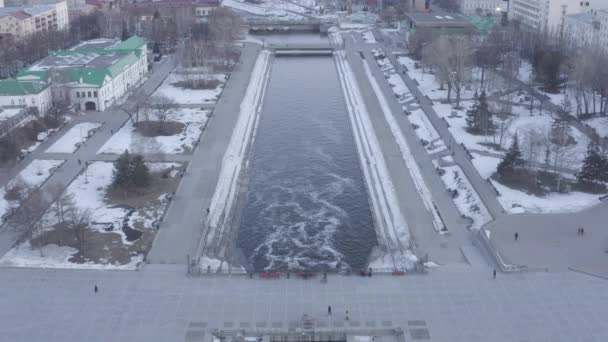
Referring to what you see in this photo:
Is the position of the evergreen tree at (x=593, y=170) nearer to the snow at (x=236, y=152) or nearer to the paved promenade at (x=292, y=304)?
the paved promenade at (x=292, y=304)

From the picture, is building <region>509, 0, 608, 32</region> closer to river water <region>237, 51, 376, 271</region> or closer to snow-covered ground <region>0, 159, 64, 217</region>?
river water <region>237, 51, 376, 271</region>

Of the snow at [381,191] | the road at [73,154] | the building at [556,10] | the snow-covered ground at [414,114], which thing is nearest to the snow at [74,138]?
the road at [73,154]

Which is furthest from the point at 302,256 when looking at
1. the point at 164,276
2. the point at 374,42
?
the point at 374,42

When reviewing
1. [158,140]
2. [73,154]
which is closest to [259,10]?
[158,140]

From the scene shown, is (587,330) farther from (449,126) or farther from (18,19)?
(18,19)

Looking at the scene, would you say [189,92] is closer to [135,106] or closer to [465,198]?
[135,106]

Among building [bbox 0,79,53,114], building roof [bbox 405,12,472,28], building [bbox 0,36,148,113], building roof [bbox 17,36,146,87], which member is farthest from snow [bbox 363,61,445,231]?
building [bbox 0,79,53,114]

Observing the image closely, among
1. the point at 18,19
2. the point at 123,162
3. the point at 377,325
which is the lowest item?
the point at 377,325
